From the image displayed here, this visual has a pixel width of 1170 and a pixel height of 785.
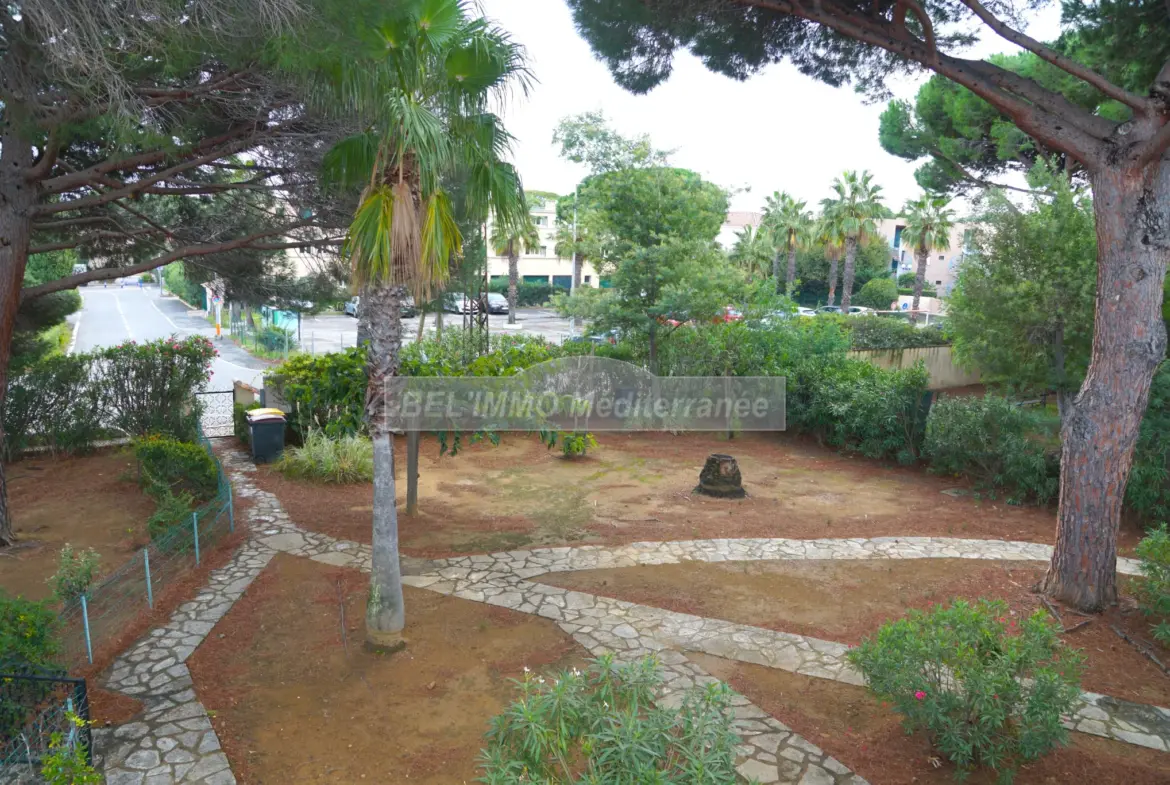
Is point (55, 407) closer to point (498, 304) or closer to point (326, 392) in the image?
point (326, 392)

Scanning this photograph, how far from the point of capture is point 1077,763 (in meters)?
→ 5.19

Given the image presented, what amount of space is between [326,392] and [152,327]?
1207 inches

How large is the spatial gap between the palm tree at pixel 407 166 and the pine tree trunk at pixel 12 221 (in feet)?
14.2

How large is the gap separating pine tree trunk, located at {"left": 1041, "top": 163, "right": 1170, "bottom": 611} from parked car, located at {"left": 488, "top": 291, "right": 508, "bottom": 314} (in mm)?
37207

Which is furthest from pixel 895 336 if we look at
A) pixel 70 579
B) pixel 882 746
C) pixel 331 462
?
pixel 70 579

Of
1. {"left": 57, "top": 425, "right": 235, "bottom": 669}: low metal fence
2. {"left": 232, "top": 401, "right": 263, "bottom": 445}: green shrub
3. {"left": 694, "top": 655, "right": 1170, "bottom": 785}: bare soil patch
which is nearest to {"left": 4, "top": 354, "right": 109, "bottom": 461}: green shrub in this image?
{"left": 232, "top": 401, "right": 263, "bottom": 445}: green shrub

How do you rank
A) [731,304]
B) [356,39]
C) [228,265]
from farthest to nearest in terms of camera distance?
[731,304]
[228,265]
[356,39]

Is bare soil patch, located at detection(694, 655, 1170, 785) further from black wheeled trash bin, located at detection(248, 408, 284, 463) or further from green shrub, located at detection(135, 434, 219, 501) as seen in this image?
black wheeled trash bin, located at detection(248, 408, 284, 463)

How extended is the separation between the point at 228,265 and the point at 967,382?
2242cm

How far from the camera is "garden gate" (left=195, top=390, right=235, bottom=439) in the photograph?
48.3ft

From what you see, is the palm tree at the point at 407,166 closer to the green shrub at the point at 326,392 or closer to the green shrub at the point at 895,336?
the green shrub at the point at 326,392

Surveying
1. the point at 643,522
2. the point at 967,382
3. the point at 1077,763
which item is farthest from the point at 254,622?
the point at 967,382

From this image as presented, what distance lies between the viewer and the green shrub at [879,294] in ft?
151

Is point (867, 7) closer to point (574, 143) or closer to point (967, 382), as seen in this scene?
point (574, 143)
